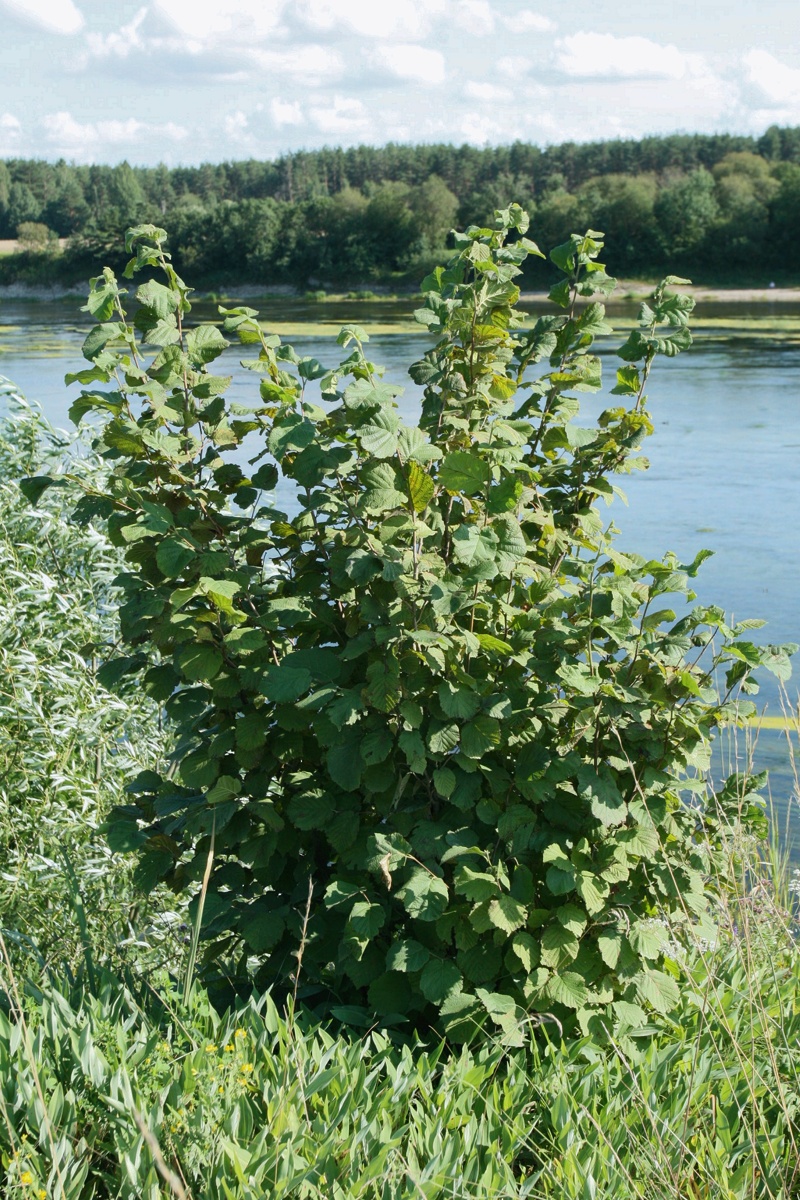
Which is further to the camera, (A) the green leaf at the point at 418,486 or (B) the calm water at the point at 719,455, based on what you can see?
(B) the calm water at the point at 719,455

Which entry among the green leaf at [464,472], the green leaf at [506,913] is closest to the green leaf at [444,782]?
the green leaf at [506,913]

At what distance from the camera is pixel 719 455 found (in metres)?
15.9

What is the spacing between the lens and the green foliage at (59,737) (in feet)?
13.6

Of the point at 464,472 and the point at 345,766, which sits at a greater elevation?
the point at 464,472

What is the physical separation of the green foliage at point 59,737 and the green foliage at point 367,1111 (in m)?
1.40

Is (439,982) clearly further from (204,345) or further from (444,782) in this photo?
(204,345)

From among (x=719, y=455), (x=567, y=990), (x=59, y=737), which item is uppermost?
(x=719, y=455)

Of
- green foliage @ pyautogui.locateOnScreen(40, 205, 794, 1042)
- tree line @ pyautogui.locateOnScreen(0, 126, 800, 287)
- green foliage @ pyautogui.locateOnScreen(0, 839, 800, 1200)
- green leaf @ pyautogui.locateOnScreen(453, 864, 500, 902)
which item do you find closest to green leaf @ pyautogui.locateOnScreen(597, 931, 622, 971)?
green foliage @ pyautogui.locateOnScreen(40, 205, 794, 1042)

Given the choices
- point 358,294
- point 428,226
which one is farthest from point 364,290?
point 428,226

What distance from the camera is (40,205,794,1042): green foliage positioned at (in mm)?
2492

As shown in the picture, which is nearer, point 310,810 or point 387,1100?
point 387,1100

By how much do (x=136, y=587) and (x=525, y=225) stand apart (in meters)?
1.32

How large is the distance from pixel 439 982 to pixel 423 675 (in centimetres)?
65

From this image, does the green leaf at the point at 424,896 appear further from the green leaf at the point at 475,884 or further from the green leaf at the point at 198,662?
the green leaf at the point at 198,662
